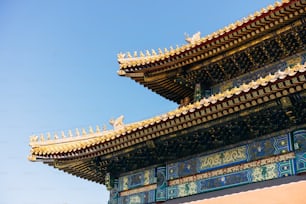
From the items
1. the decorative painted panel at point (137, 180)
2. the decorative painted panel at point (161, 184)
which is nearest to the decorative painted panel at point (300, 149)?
the decorative painted panel at point (161, 184)

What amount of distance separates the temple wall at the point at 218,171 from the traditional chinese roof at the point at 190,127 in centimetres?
28

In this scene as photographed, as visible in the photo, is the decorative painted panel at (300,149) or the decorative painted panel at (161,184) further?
the decorative painted panel at (161,184)

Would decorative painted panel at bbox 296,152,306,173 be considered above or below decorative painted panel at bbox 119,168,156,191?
below

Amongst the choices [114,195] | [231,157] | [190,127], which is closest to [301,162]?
[231,157]

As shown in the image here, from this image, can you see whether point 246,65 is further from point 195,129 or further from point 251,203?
point 251,203

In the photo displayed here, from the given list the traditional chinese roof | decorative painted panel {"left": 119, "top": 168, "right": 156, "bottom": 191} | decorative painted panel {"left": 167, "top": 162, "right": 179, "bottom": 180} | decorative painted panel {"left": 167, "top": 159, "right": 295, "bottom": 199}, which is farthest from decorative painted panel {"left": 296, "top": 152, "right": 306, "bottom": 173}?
decorative painted panel {"left": 119, "top": 168, "right": 156, "bottom": 191}

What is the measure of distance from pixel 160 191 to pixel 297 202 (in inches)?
179

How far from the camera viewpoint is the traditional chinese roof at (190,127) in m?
8.12

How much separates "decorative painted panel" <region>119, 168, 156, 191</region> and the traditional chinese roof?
0.78ft

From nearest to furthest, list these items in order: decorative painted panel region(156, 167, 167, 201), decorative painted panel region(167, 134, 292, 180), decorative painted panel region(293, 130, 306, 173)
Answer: decorative painted panel region(293, 130, 306, 173), decorative painted panel region(167, 134, 292, 180), decorative painted panel region(156, 167, 167, 201)

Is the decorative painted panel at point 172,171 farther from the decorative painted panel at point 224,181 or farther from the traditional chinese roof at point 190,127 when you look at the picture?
the decorative painted panel at point 224,181

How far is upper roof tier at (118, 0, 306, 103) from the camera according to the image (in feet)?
35.1

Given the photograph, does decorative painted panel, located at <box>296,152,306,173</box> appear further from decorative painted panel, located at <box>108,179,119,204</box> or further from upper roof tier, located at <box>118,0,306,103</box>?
decorative painted panel, located at <box>108,179,119,204</box>

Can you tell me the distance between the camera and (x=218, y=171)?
383 inches
